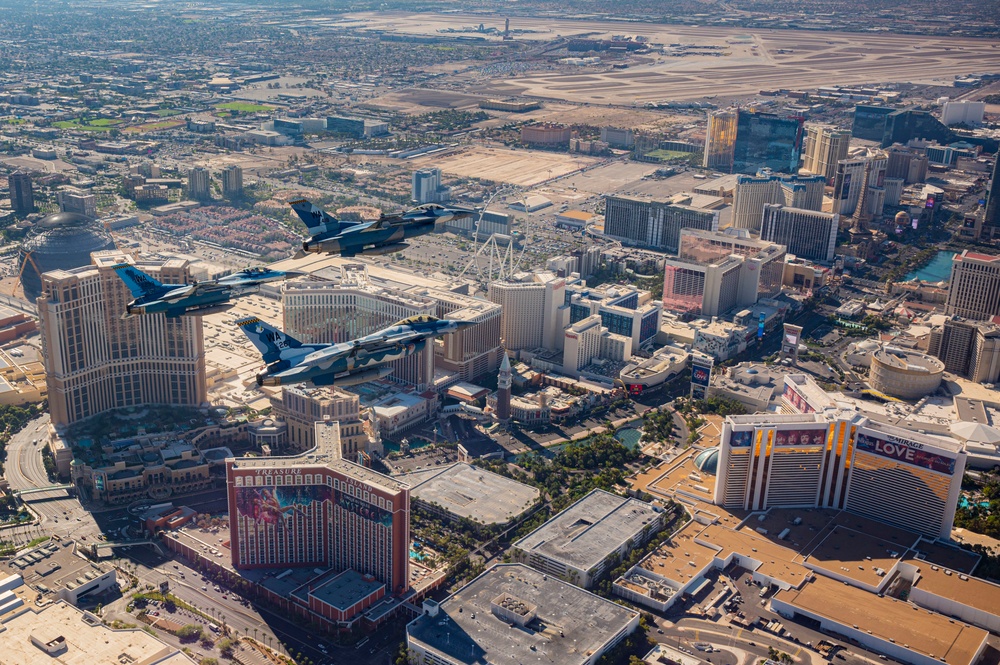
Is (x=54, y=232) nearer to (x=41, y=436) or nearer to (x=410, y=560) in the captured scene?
(x=41, y=436)

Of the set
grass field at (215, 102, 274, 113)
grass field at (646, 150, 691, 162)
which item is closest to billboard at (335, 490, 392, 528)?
grass field at (646, 150, 691, 162)

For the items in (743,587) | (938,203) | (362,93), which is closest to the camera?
(743,587)

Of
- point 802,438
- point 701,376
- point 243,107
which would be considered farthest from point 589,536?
point 243,107

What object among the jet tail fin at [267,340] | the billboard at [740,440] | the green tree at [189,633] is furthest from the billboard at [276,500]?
the billboard at [740,440]

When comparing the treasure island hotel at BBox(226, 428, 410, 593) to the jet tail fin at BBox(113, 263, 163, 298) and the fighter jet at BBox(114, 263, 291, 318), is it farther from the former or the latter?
the jet tail fin at BBox(113, 263, 163, 298)

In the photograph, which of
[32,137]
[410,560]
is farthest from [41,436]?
[32,137]
